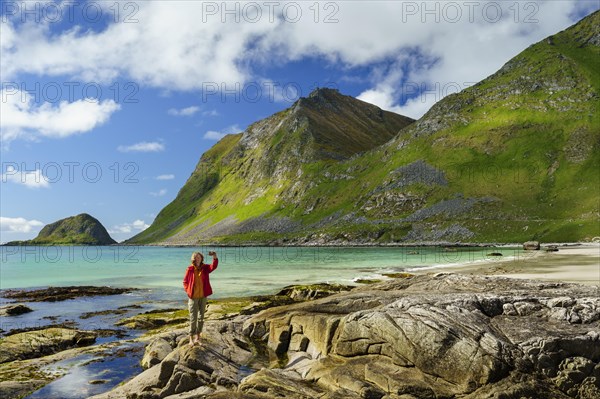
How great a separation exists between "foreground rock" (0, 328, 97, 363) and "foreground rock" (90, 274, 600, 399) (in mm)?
8483

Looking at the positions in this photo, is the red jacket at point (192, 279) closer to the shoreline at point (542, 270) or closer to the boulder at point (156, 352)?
the boulder at point (156, 352)

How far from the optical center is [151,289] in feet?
180

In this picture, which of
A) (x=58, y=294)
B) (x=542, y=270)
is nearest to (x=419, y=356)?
(x=542, y=270)

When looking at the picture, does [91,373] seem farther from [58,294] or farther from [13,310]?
[58,294]

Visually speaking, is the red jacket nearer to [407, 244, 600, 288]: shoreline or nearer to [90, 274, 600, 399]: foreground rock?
[90, 274, 600, 399]: foreground rock

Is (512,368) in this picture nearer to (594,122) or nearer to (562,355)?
(562,355)

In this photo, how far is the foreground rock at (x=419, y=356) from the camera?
12.3 meters

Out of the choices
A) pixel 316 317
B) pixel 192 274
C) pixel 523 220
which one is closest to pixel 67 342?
pixel 192 274

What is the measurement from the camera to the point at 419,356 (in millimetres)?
12922

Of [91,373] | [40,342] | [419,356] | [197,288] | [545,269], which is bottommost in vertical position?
[545,269]

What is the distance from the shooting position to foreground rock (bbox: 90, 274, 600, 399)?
40.3 feet

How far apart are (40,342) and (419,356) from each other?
20392 millimetres

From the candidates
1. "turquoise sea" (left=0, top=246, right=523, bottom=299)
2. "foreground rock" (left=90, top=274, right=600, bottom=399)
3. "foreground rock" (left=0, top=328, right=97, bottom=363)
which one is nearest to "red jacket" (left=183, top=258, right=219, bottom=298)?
"foreground rock" (left=90, top=274, right=600, bottom=399)

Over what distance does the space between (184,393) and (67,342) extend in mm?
13602
